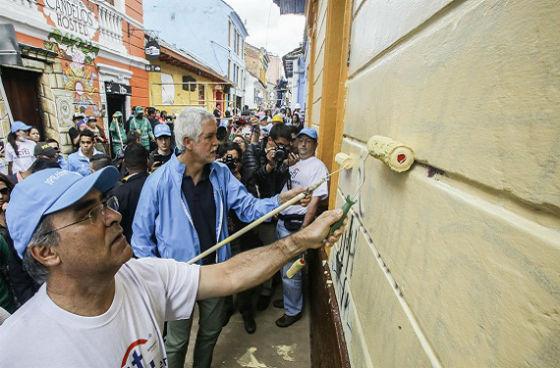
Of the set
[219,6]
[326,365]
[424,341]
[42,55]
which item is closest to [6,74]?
[42,55]

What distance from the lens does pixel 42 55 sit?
6.93 m

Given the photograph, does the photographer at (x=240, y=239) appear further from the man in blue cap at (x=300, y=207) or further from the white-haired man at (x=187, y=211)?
the white-haired man at (x=187, y=211)

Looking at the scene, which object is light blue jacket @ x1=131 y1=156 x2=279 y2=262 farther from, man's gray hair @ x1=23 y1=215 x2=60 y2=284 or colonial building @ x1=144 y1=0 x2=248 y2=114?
colonial building @ x1=144 y1=0 x2=248 y2=114

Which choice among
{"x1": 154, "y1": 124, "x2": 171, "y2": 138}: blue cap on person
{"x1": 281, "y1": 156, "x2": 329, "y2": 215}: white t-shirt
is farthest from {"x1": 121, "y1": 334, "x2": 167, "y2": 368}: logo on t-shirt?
{"x1": 154, "y1": 124, "x2": 171, "y2": 138}: blue cap on person

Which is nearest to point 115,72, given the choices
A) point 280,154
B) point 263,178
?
point 263,178

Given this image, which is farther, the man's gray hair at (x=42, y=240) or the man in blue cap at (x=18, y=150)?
the man in blue cap at (x=18, y=150)

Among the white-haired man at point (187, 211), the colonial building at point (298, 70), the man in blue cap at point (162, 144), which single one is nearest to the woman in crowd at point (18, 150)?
the man in blue cap at point (162, 144)

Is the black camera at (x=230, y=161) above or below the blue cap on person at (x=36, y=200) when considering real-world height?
below

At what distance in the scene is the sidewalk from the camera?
9.98ft

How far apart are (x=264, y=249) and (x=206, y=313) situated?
1.20 meters

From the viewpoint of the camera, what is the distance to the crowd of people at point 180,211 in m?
1.15

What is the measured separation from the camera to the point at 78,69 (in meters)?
8.08

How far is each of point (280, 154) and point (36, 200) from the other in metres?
2.69

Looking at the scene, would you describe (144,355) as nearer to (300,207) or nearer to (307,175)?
(300,207)
